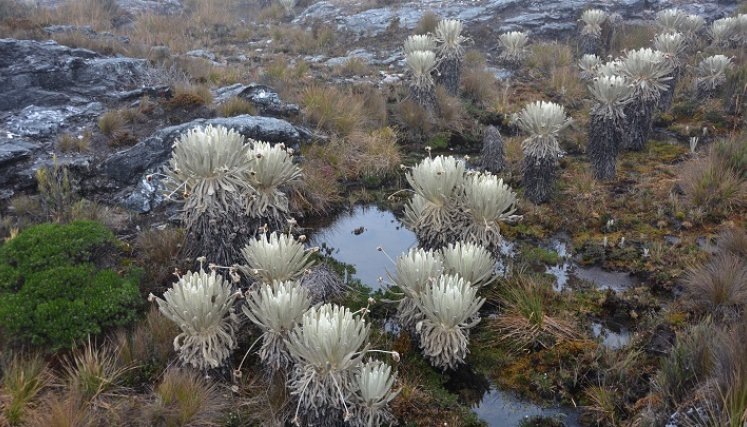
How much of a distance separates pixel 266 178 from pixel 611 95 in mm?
5318

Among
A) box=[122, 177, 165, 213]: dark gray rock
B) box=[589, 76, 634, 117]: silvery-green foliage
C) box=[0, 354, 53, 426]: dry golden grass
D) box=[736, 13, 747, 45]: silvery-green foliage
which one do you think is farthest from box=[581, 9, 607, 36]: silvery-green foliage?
box=[0, 354, 53, 426]: dry golden grass

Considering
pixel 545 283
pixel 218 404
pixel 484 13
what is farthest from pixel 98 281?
pixel 484 13

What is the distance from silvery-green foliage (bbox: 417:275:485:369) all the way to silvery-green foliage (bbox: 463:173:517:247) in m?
1.11

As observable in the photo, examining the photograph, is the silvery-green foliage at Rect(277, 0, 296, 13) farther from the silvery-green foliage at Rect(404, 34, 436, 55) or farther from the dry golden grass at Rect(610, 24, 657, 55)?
the dry golden grass at Rect(610, 24, 657, 55)

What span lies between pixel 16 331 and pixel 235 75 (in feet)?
28.5

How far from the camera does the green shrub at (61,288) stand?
4.89 m

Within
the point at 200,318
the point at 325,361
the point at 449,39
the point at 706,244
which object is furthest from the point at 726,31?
the point at 200,318

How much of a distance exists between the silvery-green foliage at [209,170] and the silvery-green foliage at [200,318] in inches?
39.8

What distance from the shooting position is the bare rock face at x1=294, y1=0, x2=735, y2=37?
1656 cm

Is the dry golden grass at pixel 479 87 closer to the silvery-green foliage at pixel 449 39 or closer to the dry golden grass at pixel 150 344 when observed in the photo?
the silvery-green foliage at pixel 449 39

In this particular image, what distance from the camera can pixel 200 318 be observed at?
4.75 m

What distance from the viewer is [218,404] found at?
4.60 m

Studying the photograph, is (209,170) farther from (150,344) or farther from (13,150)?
(13,150)

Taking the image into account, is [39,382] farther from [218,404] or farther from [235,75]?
[235,75]
